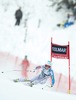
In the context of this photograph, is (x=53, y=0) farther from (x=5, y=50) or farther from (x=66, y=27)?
(x=5, y=50)

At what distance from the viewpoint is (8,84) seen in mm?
8797

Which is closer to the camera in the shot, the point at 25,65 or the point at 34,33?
the point at 25,65

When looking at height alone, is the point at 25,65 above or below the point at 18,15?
below

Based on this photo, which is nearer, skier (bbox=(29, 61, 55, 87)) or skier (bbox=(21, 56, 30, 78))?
skier (bbox=(29, 61, 55, 87))

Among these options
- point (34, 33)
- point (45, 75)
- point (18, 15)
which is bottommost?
point (45, 75)

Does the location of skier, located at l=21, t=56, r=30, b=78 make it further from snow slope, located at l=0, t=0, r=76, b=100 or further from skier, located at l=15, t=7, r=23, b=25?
skier, located at l=15, t=7, r=23, b=25

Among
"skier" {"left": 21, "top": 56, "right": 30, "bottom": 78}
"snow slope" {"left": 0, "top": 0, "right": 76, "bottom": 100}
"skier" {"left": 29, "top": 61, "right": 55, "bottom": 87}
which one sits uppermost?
"snow slope" {"left": 0, "top": 0, "right": 76, "bottom": 100}

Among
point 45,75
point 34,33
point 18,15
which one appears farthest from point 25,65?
point 18,15

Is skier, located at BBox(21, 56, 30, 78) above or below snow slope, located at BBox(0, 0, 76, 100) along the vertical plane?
below

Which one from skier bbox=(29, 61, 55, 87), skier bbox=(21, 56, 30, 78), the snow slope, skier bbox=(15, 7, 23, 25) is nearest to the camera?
skier bbox=(29, 61, 55, 87)

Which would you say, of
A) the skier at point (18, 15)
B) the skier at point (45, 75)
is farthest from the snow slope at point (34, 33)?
the skier at point (45, 75)

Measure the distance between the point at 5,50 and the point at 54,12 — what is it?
371 cm

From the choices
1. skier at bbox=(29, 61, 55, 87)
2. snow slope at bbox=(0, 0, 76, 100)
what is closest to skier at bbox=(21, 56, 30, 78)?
snow slope at bbox=(0, 0, 76, 100)

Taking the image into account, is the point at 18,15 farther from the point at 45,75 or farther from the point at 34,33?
the point at 45,75
